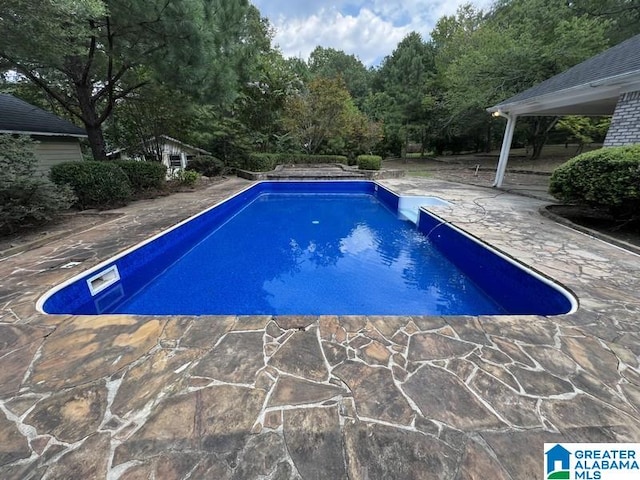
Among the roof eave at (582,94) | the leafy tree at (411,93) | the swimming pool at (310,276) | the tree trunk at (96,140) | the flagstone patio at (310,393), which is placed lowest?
the swimming pool at (310,276)

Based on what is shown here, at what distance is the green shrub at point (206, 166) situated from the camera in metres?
14.5

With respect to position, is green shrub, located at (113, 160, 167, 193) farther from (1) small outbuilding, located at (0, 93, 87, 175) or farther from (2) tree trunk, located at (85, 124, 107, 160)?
(1) small outbuilding, located at (0, 93, 87, 175)

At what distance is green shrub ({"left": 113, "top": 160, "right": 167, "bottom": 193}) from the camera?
27.1 ft

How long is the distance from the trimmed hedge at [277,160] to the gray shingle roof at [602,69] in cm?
1180

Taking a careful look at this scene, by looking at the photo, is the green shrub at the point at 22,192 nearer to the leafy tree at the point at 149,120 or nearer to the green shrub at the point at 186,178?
the leafy tree at the point at 149,120

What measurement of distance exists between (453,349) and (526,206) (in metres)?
6.87

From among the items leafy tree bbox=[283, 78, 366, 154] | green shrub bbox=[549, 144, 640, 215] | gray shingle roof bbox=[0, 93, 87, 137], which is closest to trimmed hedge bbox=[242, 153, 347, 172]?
leafy tree bbox=[283, 78, 366, 154]

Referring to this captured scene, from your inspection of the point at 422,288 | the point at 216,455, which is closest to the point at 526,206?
the point at 422,288

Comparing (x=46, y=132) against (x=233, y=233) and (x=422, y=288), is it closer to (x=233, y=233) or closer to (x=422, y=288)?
(x=233, y=233)

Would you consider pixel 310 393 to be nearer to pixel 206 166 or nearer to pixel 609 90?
pixel 609 90

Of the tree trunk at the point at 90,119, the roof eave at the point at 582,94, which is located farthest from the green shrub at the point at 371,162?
the tree trunk at the point at 90,119

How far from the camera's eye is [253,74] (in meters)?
15.3

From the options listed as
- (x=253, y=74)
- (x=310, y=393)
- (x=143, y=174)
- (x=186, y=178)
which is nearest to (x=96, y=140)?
(x=143, y=174)

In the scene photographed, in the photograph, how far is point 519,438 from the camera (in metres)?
1.49
